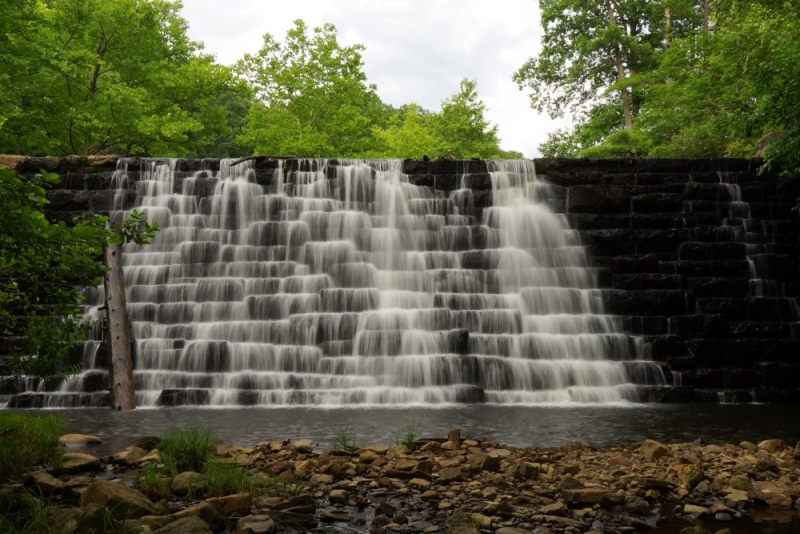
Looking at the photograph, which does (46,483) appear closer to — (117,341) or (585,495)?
(585,495)

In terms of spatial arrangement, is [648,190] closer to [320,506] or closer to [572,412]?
[572,412]

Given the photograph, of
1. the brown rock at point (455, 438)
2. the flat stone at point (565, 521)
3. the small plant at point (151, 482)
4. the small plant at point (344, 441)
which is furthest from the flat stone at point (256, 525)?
the brown rock at point (455, 438)

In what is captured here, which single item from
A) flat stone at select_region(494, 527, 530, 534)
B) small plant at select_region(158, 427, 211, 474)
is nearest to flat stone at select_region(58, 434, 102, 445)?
small plant at select_region(158, 427, 211, 474)

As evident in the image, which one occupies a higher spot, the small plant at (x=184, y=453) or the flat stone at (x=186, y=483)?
the small plant at (x=184, y=453)

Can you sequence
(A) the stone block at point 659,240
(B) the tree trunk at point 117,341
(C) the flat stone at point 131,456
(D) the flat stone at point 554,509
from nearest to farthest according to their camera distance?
(D) the flat stone at point 554,509 < (C) the flat stone at point 131,456 < (B) the tree trunk at point 117,341 < (A) the stone block at point 659,240

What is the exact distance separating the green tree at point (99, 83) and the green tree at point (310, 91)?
3720 millimetres

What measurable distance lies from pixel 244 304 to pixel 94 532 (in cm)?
1199

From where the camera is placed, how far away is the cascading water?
1412 centimetres

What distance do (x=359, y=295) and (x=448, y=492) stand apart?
10.5 metres

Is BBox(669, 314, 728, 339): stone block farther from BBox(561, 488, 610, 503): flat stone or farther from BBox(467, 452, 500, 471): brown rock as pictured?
BBox(561, 488, 610, 503): flat stone

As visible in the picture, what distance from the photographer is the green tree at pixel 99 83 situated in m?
25.5

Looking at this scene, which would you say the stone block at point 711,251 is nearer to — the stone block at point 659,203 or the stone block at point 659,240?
the stone block at point 659,240

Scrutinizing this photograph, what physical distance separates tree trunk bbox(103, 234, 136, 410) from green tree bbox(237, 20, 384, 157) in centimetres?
2145

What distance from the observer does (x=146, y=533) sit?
4488mm
